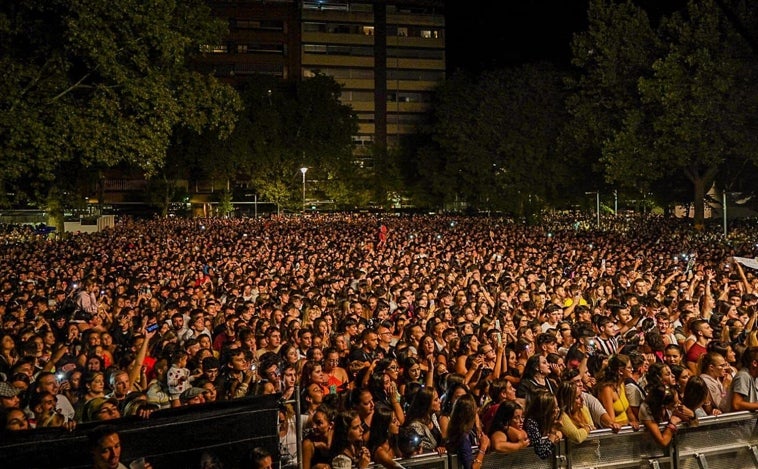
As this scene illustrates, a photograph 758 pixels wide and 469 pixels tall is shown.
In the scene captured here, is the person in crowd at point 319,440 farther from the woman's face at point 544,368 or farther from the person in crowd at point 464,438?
the woman's face at point 544,368

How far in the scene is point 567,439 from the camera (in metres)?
5.32

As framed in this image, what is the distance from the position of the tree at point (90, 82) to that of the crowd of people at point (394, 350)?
3158 millimetres

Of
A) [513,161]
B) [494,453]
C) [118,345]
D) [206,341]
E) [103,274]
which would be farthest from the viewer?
[513,161]

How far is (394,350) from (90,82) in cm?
1529

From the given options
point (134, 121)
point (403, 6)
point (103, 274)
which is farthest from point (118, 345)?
point (403, 6)

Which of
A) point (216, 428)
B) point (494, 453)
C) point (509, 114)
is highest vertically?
point (509, 114)

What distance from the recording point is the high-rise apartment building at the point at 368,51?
7838cm

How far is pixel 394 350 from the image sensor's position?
8.00m

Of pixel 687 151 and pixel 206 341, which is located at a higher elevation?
pixel 687 151

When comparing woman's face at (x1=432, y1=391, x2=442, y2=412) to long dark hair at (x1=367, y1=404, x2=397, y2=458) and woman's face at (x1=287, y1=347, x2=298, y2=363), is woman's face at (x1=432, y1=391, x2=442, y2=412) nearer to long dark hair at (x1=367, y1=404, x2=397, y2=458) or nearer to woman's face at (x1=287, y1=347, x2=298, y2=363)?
long dark hair at (x1=367, y1=404, x2=397, y2=458)

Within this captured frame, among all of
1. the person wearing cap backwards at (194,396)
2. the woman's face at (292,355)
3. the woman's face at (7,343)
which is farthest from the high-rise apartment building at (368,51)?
the person wearing cap backwards at (194,396)

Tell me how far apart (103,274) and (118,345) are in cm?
695

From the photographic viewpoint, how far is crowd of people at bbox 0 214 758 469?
5.37 m

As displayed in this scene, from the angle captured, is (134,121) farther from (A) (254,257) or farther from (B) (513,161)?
(B) (513,161)
